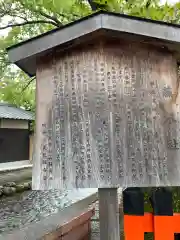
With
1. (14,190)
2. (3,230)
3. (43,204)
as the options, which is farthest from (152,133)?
(14,190)

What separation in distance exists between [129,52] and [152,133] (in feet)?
2.87

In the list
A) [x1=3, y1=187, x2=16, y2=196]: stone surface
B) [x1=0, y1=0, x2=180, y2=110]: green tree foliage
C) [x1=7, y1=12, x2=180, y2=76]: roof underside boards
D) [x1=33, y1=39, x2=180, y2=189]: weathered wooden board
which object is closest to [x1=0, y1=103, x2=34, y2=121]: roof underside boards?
[x1=0, y1=0, x2=180, y2=110]: green tree foliage

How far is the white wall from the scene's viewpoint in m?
14.7

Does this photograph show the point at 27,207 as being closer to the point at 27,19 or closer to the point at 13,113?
the point at 27,19

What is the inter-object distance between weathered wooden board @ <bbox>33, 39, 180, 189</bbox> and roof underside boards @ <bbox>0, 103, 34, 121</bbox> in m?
12.1

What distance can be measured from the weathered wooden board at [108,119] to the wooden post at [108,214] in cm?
32

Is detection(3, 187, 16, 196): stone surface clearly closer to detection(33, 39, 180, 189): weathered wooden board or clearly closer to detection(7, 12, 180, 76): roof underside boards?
detection(33, 39, 180, 189): weathered wooden board

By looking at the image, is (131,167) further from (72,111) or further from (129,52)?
(129,52)

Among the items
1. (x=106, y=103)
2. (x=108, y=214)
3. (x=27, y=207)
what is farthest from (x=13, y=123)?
(x=106, y=103)

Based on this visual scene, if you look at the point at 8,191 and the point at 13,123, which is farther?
the point at 13,123

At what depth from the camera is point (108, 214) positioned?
9.41 feet

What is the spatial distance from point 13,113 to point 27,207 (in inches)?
388

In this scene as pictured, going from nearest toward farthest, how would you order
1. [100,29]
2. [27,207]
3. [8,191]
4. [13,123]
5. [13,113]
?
[100,29] → [27,207] → [8,191] → [13,123] → [13,113]

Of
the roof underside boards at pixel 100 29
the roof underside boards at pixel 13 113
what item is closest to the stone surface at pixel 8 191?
A: the roof underside boards at pixel 13 113
